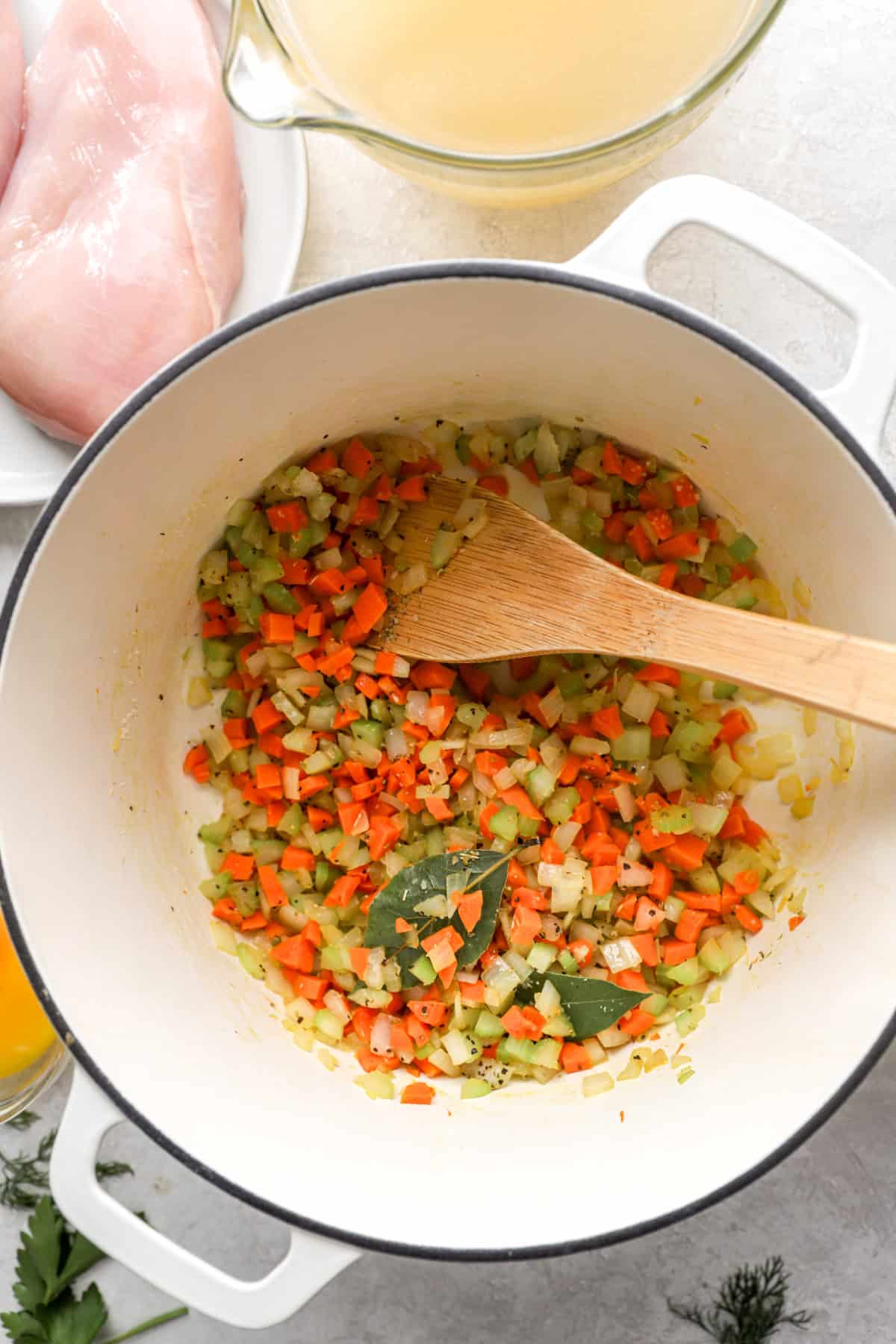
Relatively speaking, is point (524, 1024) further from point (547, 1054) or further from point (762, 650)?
point (762, 650)

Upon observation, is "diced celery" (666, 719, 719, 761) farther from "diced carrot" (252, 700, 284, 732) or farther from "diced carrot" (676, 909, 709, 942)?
"diced carrot" (252, 700, 284, 732)

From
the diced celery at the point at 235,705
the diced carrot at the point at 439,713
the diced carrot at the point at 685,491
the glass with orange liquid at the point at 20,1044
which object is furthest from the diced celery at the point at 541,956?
the glass with orange liquid at the point at 20,1044

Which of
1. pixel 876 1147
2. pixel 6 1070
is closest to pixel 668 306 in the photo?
pixel 876 1147

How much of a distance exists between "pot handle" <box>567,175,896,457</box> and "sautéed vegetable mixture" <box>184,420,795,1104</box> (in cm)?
36

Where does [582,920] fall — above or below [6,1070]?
above

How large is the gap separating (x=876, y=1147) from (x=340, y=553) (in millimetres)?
1182

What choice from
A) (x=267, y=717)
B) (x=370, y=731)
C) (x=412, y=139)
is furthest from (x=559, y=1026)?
(x=412, y=139)

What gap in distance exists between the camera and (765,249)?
1.18 m

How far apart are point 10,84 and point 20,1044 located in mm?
1420

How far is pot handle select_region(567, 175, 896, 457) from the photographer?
118 cm

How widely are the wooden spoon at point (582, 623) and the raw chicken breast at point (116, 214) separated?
1.49 feet

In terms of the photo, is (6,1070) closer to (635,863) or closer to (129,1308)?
(129,1308)

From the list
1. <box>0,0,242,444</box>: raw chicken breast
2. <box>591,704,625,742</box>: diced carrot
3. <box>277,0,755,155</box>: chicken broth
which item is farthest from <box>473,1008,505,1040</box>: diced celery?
<box>277,0,755,155</box>: chicken broth

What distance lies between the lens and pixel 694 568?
5.15 ft
